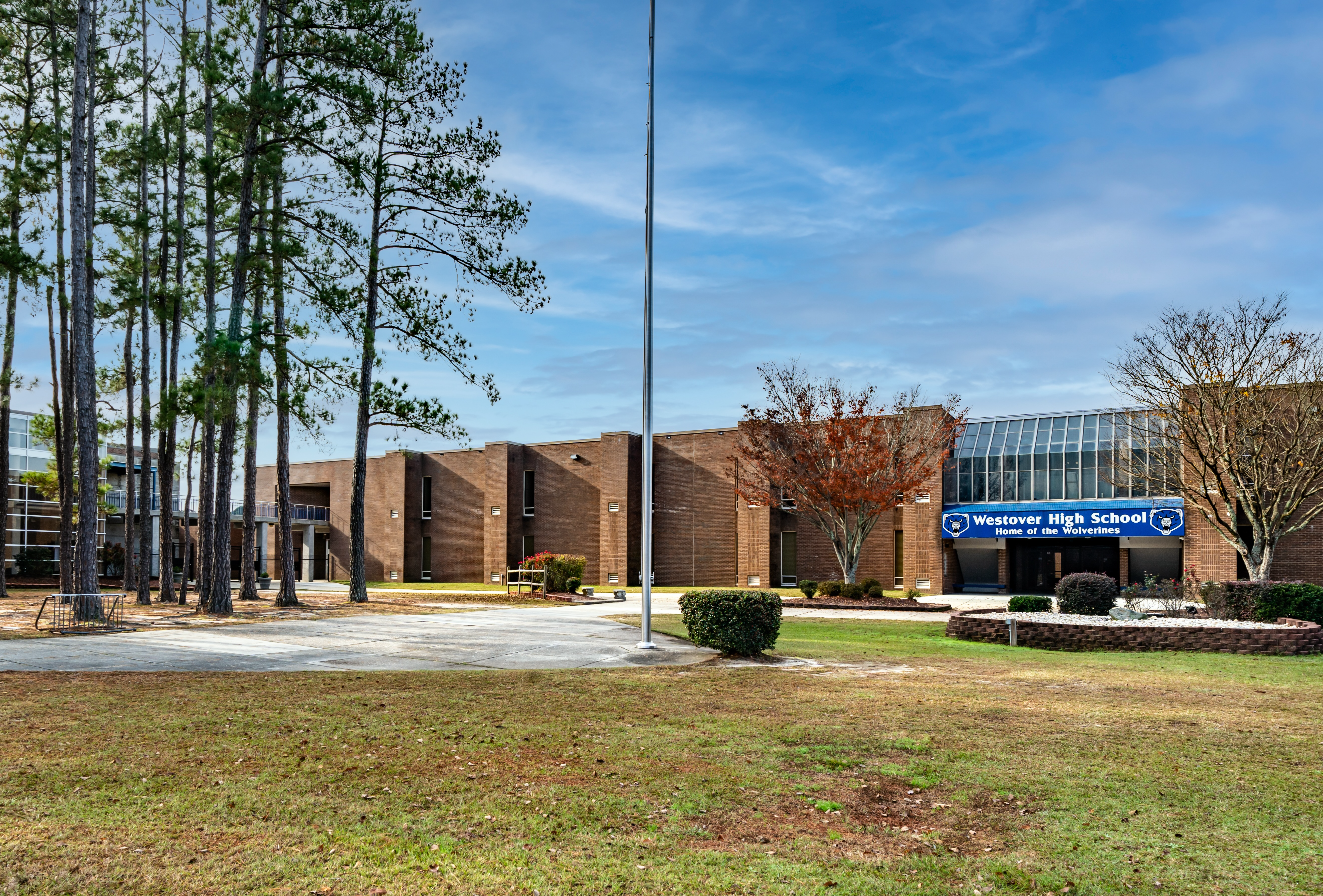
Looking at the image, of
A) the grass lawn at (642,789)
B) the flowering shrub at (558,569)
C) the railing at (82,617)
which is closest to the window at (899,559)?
the flowering shrub at (558,569)

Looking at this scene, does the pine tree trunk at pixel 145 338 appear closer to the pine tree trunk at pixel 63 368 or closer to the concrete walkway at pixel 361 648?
the pine tree trunk at pixel 63 368

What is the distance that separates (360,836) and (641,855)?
156 cm

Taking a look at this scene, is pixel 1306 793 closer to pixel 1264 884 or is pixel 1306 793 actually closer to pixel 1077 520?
pixel 1264 884

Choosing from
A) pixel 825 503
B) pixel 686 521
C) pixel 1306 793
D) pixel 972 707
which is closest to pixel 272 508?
pixel 686 521

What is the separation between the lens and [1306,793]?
20.5 ft

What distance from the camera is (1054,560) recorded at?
3881 centimetres

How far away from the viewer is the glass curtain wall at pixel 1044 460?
3591 centimetres

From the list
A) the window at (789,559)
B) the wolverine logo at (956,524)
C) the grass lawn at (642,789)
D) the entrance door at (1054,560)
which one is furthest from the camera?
the window at (789,559)

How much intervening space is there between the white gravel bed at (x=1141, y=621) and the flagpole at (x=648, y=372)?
7.51 metres

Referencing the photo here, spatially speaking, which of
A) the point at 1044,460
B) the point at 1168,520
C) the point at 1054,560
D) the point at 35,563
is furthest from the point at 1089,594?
the point at 35,563

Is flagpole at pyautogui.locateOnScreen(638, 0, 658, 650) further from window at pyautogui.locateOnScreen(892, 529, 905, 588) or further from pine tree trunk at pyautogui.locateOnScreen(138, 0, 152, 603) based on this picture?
window at pyautogui.locateOnScreen(892, 529, 905, 588)

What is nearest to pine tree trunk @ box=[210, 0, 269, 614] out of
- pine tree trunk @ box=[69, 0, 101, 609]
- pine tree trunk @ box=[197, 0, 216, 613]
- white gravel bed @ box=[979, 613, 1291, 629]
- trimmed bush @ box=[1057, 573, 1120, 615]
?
pine tree trunk @ box=[197, 0, 216, 613]

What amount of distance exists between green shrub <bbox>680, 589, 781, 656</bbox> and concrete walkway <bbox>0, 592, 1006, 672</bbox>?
0.41 meters

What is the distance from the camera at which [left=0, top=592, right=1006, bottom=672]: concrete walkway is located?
1212 centimetres
